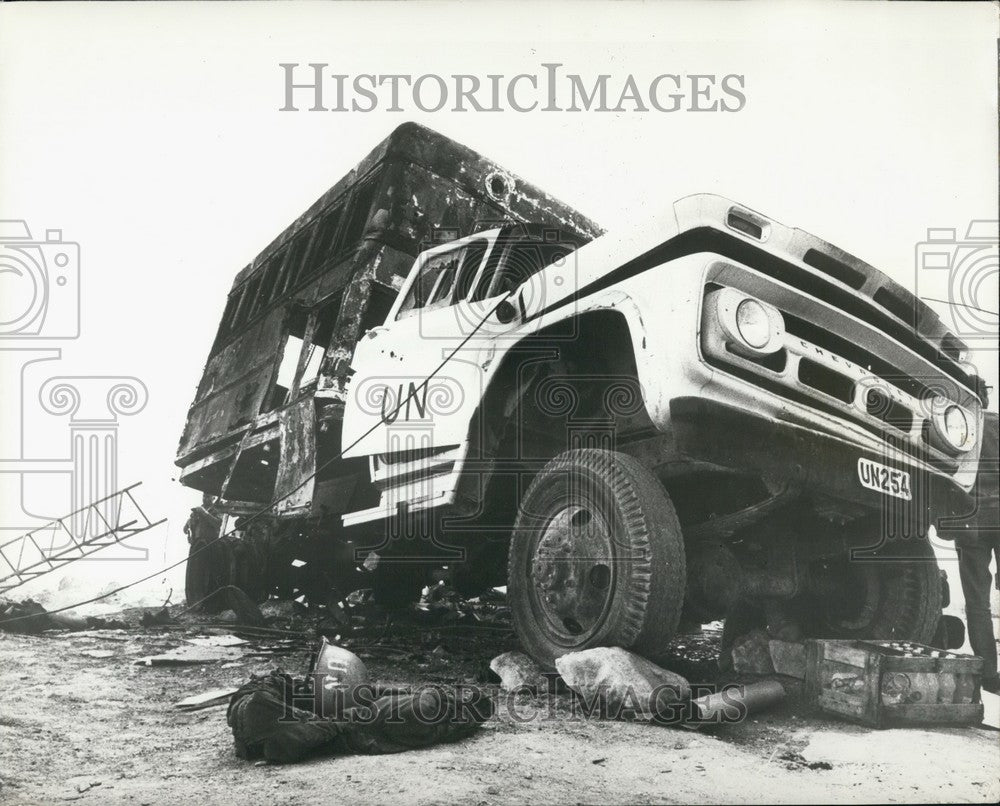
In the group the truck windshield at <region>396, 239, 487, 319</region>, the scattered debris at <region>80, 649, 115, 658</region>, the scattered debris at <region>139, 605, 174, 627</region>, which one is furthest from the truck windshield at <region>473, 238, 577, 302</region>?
the scattered debris at <region>80, 649, 115, 658</region>

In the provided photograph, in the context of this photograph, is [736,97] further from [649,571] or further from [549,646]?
[549,646]

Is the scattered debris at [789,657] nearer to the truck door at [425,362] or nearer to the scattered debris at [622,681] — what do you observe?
the scattered debris at [622,681]

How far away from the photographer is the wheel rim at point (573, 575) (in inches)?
101

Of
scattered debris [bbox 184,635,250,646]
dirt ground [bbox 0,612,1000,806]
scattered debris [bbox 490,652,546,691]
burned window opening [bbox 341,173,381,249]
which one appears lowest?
dirt ground [bbox 0,612,1000,806]

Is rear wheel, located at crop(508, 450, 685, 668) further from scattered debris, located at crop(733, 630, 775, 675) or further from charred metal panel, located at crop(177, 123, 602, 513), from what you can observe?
charred metal panel, located at crop(177, 123, 602, 513)

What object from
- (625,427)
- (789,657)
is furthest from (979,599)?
(625,427)

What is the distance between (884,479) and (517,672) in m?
1.35

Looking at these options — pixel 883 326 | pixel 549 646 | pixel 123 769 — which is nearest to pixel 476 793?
pixel 549 646

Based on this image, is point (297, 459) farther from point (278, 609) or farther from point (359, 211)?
point (359, 211)

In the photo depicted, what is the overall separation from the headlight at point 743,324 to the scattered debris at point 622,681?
0.96m

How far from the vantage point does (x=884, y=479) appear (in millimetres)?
2592

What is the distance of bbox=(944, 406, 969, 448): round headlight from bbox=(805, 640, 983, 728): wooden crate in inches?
28.0

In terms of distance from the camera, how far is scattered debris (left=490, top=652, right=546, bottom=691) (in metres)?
2.73

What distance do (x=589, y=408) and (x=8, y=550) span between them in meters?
2.40
